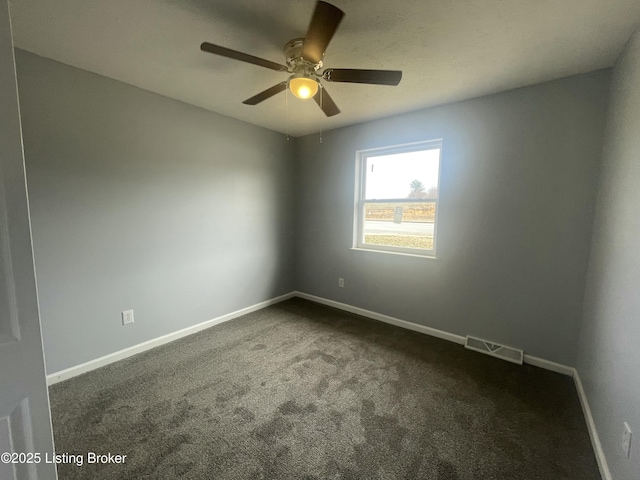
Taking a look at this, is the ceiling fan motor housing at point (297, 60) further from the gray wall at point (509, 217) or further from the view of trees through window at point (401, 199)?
the view of trees through window at point (401, 199)

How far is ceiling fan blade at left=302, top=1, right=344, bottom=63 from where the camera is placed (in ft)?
3.81

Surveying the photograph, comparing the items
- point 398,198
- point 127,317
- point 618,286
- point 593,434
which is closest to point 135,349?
point 127,317

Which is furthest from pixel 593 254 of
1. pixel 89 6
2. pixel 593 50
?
pixel 89 6

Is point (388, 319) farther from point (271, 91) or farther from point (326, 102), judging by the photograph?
point (271, 91)

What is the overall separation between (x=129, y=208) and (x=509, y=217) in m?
3.45

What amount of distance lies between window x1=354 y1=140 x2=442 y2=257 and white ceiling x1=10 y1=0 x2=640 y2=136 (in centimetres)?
78

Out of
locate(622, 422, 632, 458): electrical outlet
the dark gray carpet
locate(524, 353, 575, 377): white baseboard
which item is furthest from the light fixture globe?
locate(524, 353, 575, 377): white baseboard

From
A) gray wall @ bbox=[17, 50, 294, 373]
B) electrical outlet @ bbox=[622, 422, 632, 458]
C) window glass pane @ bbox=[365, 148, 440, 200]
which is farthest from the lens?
window glass pane @ bbox=[365, 148, 440, 200]

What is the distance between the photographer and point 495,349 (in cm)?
246

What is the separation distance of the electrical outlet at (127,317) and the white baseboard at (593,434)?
343 cm

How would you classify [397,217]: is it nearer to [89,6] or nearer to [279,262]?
[279,262]

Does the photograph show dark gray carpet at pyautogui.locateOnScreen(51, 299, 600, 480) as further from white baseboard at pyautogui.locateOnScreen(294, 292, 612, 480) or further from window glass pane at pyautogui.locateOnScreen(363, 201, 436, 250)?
window glass pane at pyautogui.locateOnScreen(363, 201, 436, 250)

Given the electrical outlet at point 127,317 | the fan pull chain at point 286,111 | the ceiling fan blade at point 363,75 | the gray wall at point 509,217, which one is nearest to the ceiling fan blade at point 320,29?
the ceiling fan blade at point 363,75

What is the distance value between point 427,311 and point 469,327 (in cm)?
42
